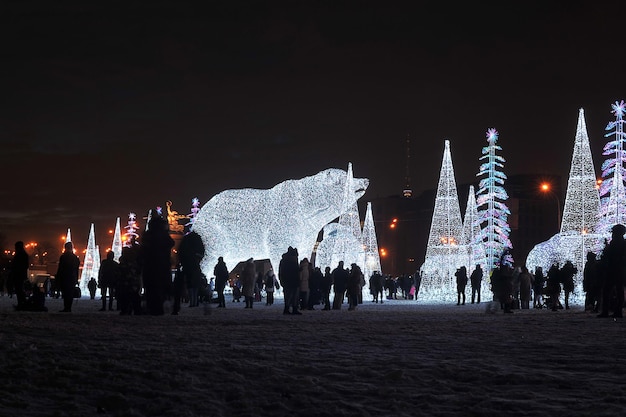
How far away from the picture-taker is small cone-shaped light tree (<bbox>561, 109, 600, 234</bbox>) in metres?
34.6

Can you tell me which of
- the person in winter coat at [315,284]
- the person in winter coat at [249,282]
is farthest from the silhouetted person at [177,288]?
the person in winter coat at [315,284]

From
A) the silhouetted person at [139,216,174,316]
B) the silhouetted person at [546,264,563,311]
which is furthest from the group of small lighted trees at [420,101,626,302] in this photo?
the silhouetted person at [139,216,174,316]

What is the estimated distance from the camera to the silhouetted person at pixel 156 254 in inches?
638

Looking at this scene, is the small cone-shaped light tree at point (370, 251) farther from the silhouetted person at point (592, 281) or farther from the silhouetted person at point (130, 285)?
the silhouetted person at point (130, 285)

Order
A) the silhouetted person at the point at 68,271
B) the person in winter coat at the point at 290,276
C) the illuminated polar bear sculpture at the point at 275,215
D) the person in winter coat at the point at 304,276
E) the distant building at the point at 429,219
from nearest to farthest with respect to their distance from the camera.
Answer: the silhouetted person at the point at 68,271
the person in winter coat at the point at 290,276
the person in winter coat at the point at 304,276
the illuminated polar bear sculpture at the point at 275,215
the distant building at the point at 429,219

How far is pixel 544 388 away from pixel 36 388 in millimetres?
3972

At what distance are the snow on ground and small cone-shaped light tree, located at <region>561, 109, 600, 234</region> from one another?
76.9 ft

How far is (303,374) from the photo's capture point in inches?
297

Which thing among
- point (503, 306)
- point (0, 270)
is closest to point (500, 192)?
point (503, 306)

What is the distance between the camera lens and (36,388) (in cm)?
662

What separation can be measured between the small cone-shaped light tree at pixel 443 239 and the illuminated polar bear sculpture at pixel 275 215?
5954 mm

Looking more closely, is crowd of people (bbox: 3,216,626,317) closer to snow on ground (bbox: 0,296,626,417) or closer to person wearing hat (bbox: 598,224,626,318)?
person wearing hat (bbox: 598,224,626,318)

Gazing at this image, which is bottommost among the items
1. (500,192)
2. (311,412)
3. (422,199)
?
(311,412)

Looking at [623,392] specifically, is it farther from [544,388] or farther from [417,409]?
[417,409]
